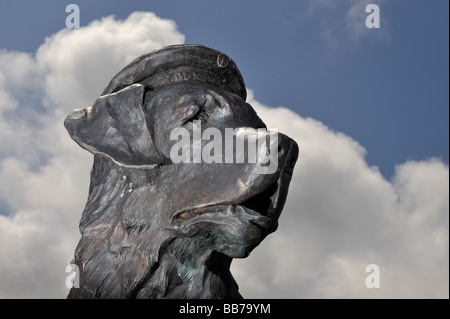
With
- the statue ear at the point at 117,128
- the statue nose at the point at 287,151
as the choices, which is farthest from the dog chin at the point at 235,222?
the statue ear at the point at 117,128

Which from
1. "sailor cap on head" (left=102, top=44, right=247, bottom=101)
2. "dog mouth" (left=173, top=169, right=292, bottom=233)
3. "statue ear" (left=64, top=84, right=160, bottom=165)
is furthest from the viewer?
"sailor cap on head" (left=102, top=44, right=247, bottom=101)

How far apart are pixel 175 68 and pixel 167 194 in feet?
2.62

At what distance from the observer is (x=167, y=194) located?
3.91 meters

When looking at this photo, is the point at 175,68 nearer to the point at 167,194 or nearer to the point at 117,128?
the point at 117,128

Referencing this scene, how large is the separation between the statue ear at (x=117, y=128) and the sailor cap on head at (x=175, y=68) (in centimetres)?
23

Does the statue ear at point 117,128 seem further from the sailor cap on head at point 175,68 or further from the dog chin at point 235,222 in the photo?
the dog chin at point 235,222

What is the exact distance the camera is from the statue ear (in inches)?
158

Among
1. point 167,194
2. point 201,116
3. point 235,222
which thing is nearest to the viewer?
point 235,222

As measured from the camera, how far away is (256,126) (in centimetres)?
422

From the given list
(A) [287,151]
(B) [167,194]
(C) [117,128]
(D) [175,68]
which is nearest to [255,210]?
(A) [287,151]

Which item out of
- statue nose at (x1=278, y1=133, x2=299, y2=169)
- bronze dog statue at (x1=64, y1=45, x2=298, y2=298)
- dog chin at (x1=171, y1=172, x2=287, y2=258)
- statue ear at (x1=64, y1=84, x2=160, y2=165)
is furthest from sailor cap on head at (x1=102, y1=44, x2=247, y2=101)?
dog chin at (x1=171, y1=172, x2=287, y2=258)

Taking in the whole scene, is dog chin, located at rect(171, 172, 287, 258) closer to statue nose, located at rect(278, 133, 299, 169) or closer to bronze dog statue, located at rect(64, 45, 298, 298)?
bronze dog statue, located at rect(64, 45, 298, 298)

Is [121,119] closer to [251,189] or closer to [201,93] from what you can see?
[201,93]
